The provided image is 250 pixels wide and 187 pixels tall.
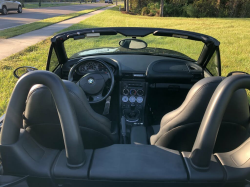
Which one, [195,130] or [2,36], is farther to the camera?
[2,36]

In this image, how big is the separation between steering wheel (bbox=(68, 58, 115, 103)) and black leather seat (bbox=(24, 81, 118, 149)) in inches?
51.6

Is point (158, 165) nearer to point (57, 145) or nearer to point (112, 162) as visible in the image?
point (112, 162)

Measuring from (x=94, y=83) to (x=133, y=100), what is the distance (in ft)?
2.65

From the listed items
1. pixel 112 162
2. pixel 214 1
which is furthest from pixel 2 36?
pixel 214 1

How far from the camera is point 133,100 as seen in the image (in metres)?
3.82

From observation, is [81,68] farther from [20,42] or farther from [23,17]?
[23,17]

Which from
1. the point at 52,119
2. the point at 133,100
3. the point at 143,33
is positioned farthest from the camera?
the point at 133,100

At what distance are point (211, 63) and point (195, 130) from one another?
1.93 meters

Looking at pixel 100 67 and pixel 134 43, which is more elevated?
pixel 134 43

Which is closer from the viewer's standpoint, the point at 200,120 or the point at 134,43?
the point at 200,120

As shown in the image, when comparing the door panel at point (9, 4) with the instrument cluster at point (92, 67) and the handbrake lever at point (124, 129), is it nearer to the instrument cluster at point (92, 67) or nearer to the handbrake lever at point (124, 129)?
A: the instrument cluster at point (92, 67)

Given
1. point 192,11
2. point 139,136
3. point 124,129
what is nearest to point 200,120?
point 139,136

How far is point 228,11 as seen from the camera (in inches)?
1150

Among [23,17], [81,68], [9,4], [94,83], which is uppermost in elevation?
[9,4]
